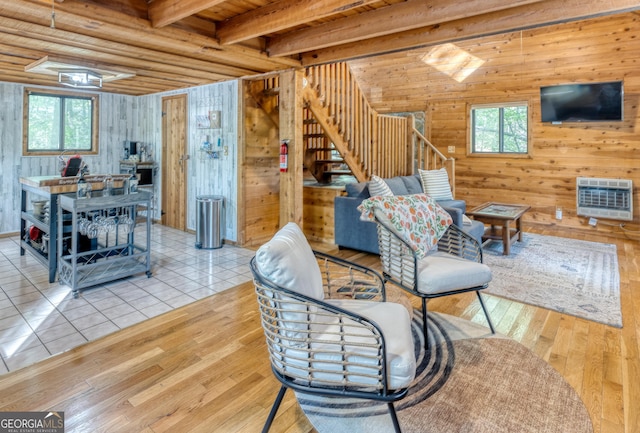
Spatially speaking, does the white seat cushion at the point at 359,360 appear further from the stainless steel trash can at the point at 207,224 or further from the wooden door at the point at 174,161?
the wooden door at the point at 174,161

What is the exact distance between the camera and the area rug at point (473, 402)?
5.66 ft

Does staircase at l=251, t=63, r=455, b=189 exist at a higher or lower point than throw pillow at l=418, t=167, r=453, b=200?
higher

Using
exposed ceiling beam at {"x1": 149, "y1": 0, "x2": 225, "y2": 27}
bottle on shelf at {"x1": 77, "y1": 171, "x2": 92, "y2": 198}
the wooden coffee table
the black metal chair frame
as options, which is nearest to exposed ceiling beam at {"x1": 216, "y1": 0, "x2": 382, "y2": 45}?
exposed ceiling beam at {"x1": 149, "y1": 0, "x2": 225, "y2": 27}

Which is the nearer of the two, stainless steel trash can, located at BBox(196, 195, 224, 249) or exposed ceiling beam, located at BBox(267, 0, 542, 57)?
exposed ceiling beam, located at BBox(267, 0, 542, 57)

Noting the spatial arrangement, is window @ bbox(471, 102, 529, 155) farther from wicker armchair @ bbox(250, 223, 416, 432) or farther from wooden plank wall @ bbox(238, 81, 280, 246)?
wicker armchair @ bbox(250, 223, 416, 432)

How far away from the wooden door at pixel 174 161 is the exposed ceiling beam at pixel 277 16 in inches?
105

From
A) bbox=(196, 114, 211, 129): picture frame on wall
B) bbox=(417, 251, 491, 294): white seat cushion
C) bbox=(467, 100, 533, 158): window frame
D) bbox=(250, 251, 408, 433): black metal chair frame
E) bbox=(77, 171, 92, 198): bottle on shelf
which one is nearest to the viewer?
bbox=(250, 251, 408, 433): black metal chair frame

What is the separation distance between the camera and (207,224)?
4984mm

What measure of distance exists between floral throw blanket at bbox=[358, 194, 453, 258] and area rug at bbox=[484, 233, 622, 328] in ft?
3.97

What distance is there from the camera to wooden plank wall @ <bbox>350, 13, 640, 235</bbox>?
5.49m

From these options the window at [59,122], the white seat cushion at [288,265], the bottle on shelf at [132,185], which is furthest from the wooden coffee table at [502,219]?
the window at [59,122]

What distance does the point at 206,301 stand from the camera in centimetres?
320

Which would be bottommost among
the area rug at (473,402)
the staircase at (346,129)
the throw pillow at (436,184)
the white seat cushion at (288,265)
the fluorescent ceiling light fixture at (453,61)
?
the area rug at (473,402)

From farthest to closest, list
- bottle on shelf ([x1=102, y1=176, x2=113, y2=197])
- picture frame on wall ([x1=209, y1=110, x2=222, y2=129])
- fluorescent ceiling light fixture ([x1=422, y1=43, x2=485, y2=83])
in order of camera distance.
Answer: fluorescent ceiling light fixture ([x1=422, y1=43, x2=485, y2=83]), picture frame on wall ([x1=209, y1=110, x2=222, y2=129]), bottle on shelf ([x1=102, y1=176, x2=113, y2=197])
